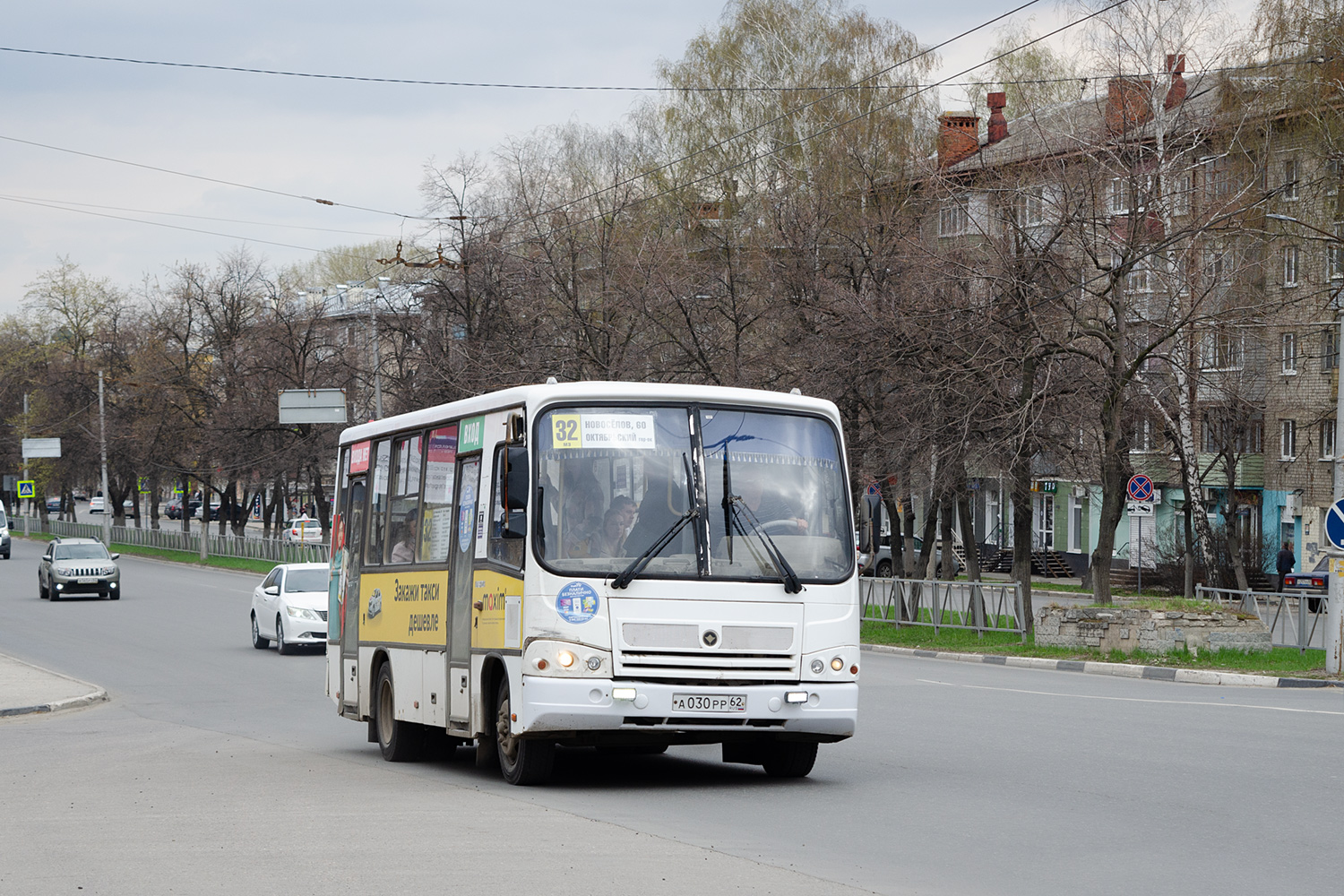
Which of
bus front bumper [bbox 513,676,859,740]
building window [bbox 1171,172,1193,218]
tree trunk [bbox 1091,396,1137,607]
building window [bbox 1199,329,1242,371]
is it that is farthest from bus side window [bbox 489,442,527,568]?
building window [bbox 1199,329,1242,371]

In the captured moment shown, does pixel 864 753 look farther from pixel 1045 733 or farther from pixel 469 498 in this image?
pixel 469 498

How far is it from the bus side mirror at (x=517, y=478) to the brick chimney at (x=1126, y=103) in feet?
68.2

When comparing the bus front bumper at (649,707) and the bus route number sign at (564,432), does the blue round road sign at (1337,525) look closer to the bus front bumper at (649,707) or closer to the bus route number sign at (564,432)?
the bus front bumper at (649,707)

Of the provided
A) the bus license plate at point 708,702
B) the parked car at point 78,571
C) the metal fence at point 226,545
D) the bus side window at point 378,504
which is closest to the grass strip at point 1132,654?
the bus side window at point 378,504

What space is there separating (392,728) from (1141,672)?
13.3 meters

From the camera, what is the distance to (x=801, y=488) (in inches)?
464

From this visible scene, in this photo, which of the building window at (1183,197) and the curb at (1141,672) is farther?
the building window at (1183,197)

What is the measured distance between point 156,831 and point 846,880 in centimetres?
418

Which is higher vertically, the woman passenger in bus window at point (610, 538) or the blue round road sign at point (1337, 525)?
the woman passenger in bus window at point (610, 538)

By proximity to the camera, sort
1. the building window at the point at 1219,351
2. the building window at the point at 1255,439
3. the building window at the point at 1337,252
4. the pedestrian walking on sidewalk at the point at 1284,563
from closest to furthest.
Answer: the building window at the point at 1337,252 → the building window at the point at 1219,351 → the pedestrian walking on sidewalk at the point at 1284,563 → the building window at the point at 1255,439

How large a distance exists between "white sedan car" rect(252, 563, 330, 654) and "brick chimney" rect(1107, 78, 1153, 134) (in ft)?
52.4

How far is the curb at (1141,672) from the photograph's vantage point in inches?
867

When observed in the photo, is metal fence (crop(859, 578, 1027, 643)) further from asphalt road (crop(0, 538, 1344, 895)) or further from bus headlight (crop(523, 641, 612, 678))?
bus headlight (crop(523, 641, 612, 678))

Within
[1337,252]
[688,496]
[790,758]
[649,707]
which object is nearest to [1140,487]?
[1337,252]
